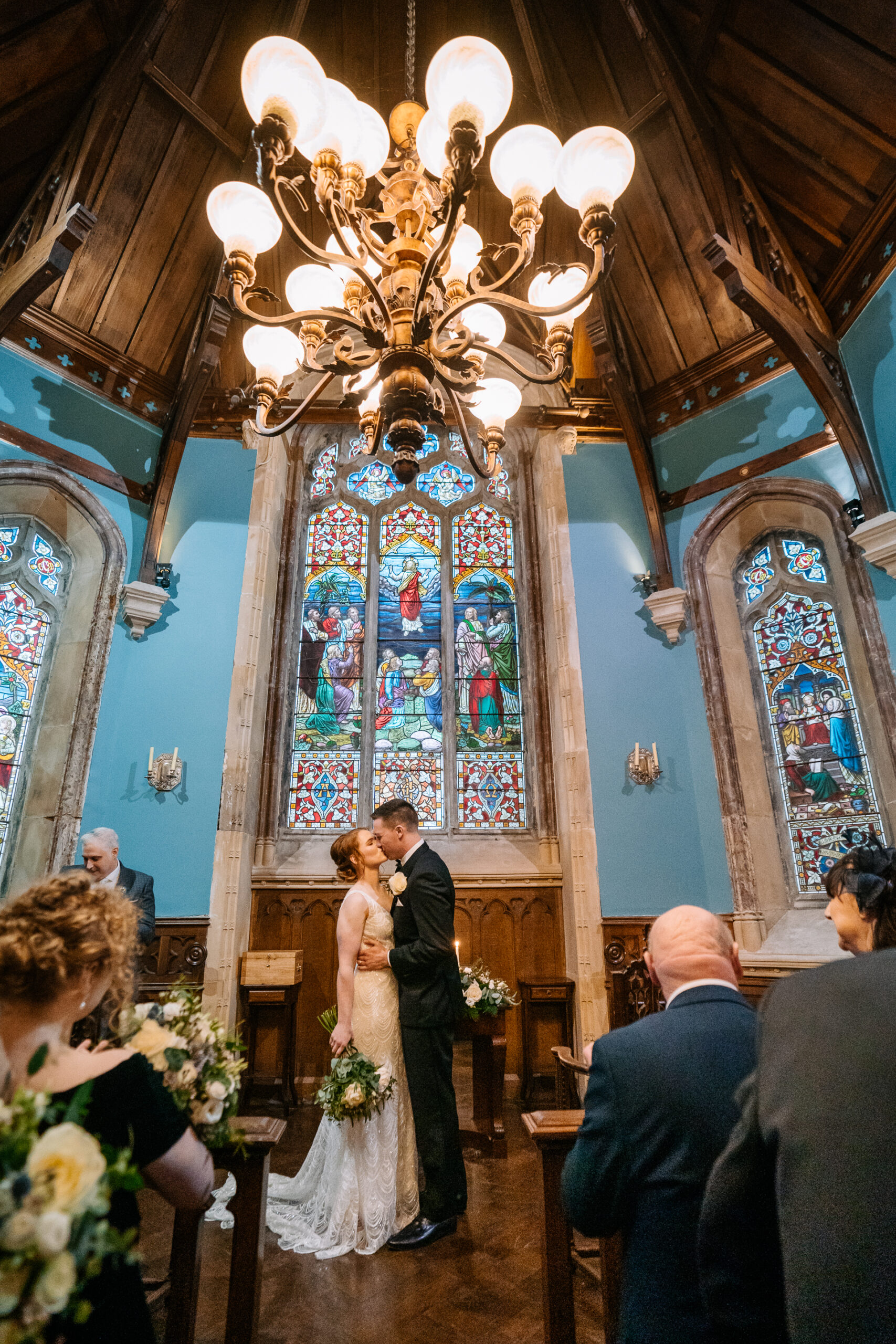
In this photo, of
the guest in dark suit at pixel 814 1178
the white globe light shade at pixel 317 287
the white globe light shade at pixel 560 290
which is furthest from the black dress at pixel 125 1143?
the white globe light shade at pixel 317 287

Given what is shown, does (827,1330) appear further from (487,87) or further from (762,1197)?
(487,87)

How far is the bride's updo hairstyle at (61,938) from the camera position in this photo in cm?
122

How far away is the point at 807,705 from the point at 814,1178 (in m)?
5.41

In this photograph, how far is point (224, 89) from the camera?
576cm

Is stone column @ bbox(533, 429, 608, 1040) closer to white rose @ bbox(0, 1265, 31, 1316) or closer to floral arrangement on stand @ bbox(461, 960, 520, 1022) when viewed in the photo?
floral arrangement on stand @ bbox(461, 960, 520, 1022)

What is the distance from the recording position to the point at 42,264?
473 cm

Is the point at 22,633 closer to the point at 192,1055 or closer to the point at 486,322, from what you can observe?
the point at 486,322

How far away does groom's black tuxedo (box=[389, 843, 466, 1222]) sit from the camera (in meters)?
2.88

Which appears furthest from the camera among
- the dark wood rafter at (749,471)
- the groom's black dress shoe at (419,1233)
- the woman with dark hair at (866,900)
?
the dark wood rafter at (749,471)

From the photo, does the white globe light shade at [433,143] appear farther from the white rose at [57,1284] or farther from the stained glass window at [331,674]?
the stained glass window at [331,674]

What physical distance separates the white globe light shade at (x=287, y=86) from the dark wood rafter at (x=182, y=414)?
133 inches

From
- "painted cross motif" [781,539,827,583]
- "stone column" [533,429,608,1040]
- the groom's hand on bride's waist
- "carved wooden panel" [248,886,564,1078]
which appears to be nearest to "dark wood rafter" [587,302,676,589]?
"stone column" [533,429,608,1040]

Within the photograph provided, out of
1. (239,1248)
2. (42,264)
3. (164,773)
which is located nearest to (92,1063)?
(239,1248)

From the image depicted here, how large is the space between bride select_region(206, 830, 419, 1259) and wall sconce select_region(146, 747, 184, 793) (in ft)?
9.11
